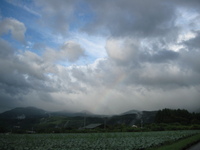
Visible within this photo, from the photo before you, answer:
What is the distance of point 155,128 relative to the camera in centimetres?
9962

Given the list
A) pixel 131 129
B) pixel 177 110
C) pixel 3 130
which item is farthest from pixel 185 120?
pixel 3 130

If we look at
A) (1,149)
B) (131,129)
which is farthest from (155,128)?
(1,149)

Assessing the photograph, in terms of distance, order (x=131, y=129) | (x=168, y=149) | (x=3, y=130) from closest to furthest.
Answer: (x=168, y=149)
(x=131, y=129)
(x=3, y=130)

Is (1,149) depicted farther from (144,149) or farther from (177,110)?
(177,110)

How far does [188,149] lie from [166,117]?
462ft

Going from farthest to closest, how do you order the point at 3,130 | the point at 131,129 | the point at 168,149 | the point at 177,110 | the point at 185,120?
the point at 177,110
the point at 185,120
the point at 3,130
the point at 131,129
the point at 168,149

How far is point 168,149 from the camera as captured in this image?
20422 millimetres

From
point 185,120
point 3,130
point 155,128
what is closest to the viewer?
point 155,128

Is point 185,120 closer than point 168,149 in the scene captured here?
No

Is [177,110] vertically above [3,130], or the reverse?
[177,110]

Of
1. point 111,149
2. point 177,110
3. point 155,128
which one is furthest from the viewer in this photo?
point 177,110

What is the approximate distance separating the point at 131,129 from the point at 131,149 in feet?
231

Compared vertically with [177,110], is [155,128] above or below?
below

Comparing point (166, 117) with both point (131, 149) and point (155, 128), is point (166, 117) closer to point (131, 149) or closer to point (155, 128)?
point (155, 128)
